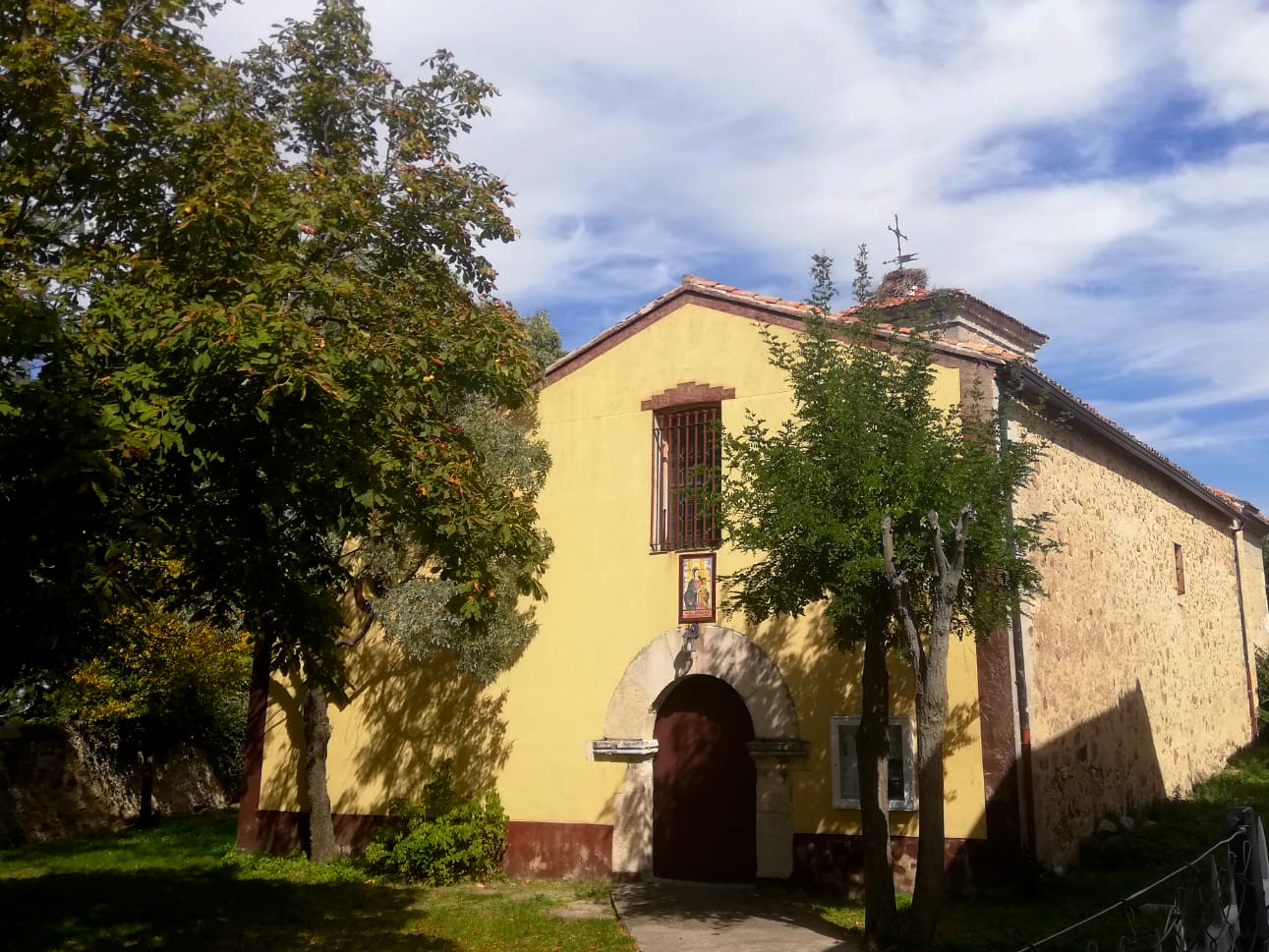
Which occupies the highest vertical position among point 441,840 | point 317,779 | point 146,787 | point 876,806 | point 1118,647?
point 1118,647

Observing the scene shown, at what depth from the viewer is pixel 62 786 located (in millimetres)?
17078

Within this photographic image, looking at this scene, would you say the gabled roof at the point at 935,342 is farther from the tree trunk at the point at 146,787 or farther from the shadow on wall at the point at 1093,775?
the tree trunk at the point at 146,787

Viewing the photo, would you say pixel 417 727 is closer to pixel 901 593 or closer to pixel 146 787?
pixel 146 787

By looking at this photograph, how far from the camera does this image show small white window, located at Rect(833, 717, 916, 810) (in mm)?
10557

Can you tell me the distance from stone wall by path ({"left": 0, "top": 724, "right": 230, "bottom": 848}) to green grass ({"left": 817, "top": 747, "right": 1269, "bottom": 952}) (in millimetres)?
12807

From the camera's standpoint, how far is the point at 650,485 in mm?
13039

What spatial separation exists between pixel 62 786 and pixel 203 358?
14.0 m

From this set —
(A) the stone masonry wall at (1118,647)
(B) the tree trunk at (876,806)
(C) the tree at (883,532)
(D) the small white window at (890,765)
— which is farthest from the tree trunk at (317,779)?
(A) the stone masonry wall at (1118,647)

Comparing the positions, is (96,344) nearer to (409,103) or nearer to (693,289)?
(409,103)

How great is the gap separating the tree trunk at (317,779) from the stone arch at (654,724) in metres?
3.82

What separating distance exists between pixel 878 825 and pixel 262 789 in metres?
9.76

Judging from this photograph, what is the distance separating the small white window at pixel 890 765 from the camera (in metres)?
10.6

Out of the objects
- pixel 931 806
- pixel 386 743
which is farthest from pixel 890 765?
pixel 386 743

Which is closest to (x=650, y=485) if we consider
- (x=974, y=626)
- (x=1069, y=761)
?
(x=974, y=626)
